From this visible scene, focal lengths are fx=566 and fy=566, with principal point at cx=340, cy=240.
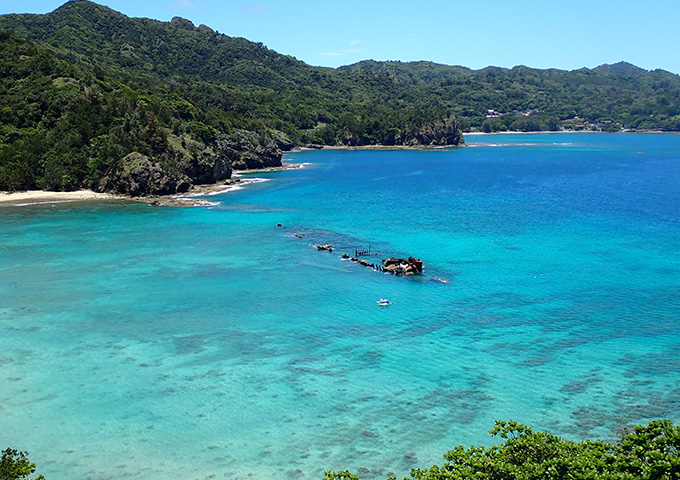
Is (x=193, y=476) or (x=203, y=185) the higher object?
(x=203, y=185)

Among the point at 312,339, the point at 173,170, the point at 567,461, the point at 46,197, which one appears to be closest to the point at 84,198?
the point at 46,197

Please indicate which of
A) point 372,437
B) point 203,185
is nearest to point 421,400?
point 372,437

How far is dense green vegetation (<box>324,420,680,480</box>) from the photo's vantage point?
59.9 feet

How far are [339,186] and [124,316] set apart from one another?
82681 mm

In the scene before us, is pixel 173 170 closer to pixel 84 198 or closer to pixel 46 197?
pixel 84 198

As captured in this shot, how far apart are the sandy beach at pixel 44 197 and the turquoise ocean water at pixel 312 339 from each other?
31.6ft

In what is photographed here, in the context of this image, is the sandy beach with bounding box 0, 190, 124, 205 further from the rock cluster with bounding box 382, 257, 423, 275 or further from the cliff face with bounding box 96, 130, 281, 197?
the rock cluster with bounding box 382, 257, 423, 275

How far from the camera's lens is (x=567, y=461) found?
19.3 m

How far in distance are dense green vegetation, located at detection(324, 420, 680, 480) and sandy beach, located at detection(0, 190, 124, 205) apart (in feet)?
293

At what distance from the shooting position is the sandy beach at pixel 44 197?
3656 inches

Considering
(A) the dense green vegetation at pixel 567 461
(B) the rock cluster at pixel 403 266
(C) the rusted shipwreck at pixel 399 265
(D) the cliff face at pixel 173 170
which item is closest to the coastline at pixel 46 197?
(D) the cliff face at pixel 173 170

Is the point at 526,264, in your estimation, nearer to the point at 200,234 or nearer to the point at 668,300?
the point at 668,300

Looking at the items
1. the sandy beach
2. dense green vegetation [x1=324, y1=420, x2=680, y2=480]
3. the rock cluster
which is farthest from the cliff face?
dense green vegetation [x1=324, y1=420, x2=680, y2=480]

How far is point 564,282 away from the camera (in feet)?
177
